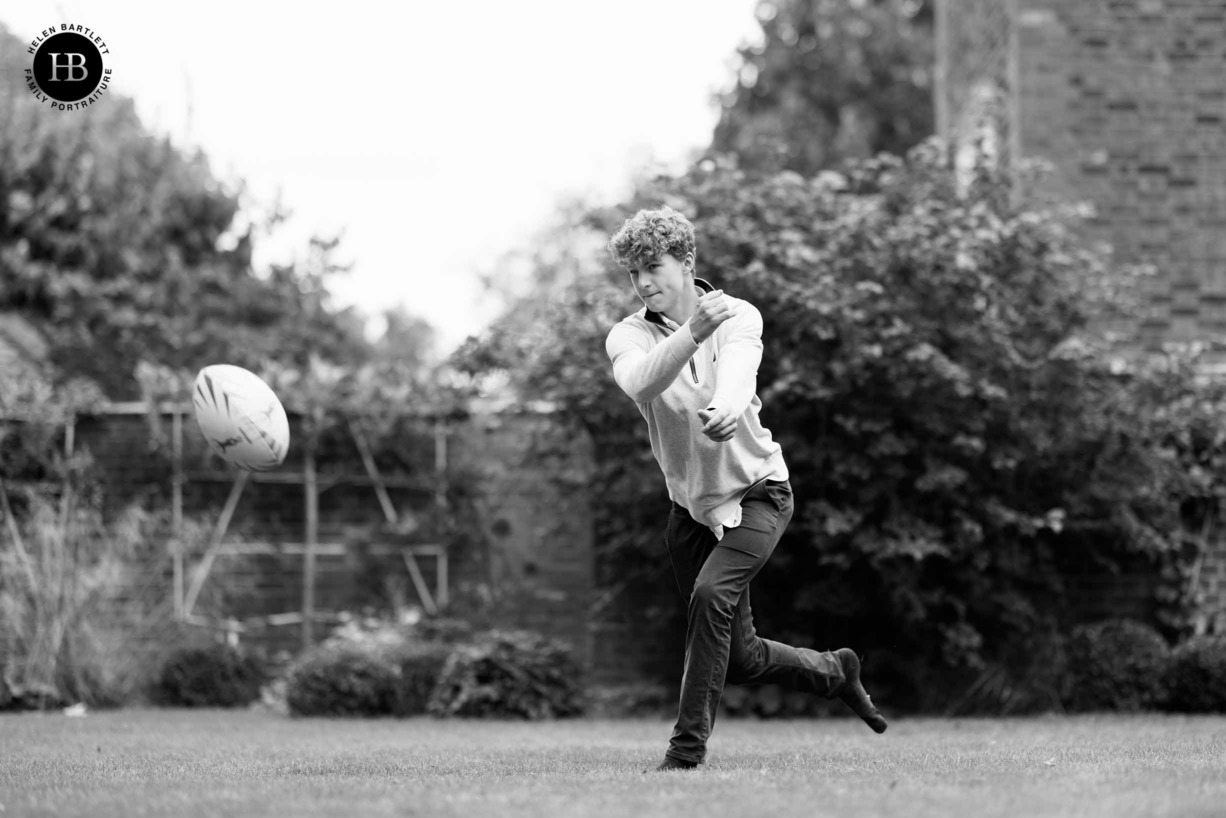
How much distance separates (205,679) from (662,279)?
6.21m

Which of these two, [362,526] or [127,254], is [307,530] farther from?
[127,254]

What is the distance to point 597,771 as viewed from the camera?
17.1ft

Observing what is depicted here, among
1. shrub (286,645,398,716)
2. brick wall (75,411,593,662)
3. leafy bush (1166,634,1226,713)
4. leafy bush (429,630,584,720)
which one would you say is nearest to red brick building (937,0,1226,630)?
leafy bush (1166,634,1226,713)

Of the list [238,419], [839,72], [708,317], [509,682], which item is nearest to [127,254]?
[509,682]

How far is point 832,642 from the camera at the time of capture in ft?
32.2

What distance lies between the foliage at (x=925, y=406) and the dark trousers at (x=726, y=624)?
338cm

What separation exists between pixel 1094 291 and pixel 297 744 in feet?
20.0

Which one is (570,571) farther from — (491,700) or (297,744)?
(297,744)

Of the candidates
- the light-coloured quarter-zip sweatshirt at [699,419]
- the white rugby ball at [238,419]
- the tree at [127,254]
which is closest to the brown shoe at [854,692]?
the light-coloured quarter-zip sweatshirt at [699,419]

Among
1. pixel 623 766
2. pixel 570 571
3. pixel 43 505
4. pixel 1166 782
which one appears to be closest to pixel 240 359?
pixel 43 505

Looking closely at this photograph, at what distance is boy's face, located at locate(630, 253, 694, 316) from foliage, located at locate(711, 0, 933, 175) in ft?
73.4

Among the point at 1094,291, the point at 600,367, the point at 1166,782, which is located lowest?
the point at 1166,782

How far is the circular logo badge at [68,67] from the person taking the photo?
28.3 feet

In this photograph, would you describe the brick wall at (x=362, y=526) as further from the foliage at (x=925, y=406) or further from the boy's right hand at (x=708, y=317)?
the boy's right hand at (x=708, y=317)
